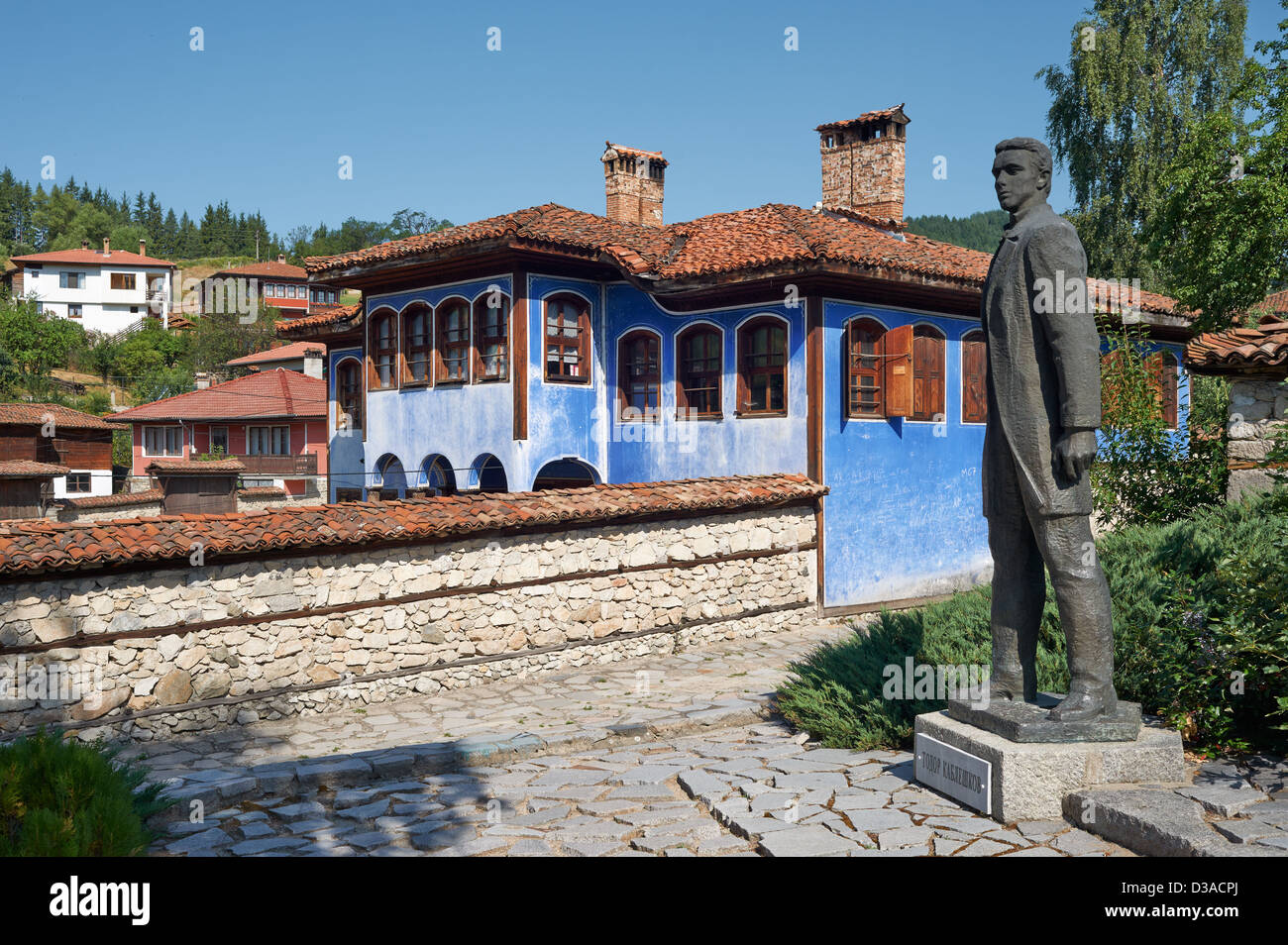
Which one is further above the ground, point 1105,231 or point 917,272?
point 1105,231

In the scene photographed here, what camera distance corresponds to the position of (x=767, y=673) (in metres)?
9.84

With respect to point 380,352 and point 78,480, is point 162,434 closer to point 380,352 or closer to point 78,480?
point 78,480

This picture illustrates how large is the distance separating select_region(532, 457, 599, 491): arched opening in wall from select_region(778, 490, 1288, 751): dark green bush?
911 cm

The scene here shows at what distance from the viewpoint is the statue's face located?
502cm

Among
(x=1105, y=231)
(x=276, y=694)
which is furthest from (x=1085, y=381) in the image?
(x=1105, y=231)

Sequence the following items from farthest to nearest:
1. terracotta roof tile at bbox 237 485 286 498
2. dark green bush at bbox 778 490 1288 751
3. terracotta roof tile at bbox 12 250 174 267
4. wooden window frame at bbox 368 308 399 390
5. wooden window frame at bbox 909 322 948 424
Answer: terracotta roof tile at bbox 12 250 174 267 → terracotta roof tile at bbox 237 485 286 498 → wooden window frame at bbox 368 308 399 390 → wooden window frame at bbox 909 322 948 424 → dark green bush at bbox 778 490 1288 751

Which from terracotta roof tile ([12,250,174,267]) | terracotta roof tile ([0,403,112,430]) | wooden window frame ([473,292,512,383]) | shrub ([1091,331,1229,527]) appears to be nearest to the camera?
shrub ([1091,331,1229,527])

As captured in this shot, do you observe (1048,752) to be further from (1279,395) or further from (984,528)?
(984,528)

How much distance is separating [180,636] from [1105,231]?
83.1 feet

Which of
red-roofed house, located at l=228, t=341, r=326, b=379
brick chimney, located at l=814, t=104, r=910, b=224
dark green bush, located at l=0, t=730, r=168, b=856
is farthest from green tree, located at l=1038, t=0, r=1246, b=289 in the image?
red-roofed house, located at l=228, t=341, r=326, b=379

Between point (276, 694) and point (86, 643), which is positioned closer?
point (86, 643)

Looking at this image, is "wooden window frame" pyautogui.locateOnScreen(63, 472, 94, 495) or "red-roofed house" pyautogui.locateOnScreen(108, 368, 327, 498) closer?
"red-roofed house" pyautogui.locateOnScreen(108, 368, 327, 498)

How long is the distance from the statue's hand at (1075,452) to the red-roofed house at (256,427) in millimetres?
33866

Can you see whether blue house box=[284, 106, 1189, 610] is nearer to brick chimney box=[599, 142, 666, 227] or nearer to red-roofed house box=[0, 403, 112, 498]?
brick chimney box=[599, 142, 666, 227]
